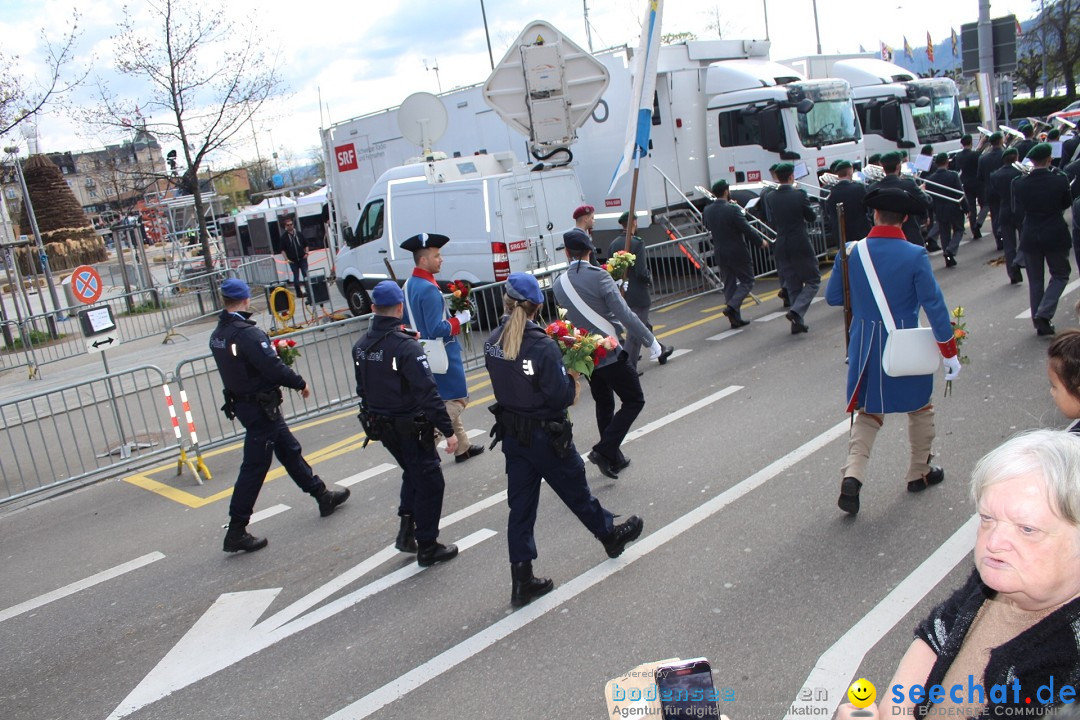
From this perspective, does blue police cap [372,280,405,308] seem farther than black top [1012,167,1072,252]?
No

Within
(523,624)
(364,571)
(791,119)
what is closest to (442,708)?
(523,624)

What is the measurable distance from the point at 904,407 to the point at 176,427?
6550 millimetres

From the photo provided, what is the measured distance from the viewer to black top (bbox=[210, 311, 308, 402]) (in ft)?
19.9

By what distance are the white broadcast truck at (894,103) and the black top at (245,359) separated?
16548 mm

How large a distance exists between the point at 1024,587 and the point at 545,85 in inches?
473

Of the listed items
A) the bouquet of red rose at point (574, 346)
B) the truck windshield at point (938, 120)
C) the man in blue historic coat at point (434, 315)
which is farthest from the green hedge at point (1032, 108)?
the bouquet of red rose at point (574, 346)

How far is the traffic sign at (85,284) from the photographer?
39.6 feet

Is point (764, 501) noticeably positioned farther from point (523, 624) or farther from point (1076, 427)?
point (1076, 427)

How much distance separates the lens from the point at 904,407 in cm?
526

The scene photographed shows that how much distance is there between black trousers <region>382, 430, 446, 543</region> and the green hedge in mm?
43336

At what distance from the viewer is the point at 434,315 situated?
6.90 metres

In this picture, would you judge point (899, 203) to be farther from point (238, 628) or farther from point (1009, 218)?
point (1009, 218)

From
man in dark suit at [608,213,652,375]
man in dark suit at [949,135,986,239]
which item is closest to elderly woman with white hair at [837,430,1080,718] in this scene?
man in dark suit at [608,213,652,375]

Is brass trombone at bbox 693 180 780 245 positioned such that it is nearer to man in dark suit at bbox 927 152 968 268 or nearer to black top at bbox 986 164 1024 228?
man in dark suit at bbox 927 152 968 268
